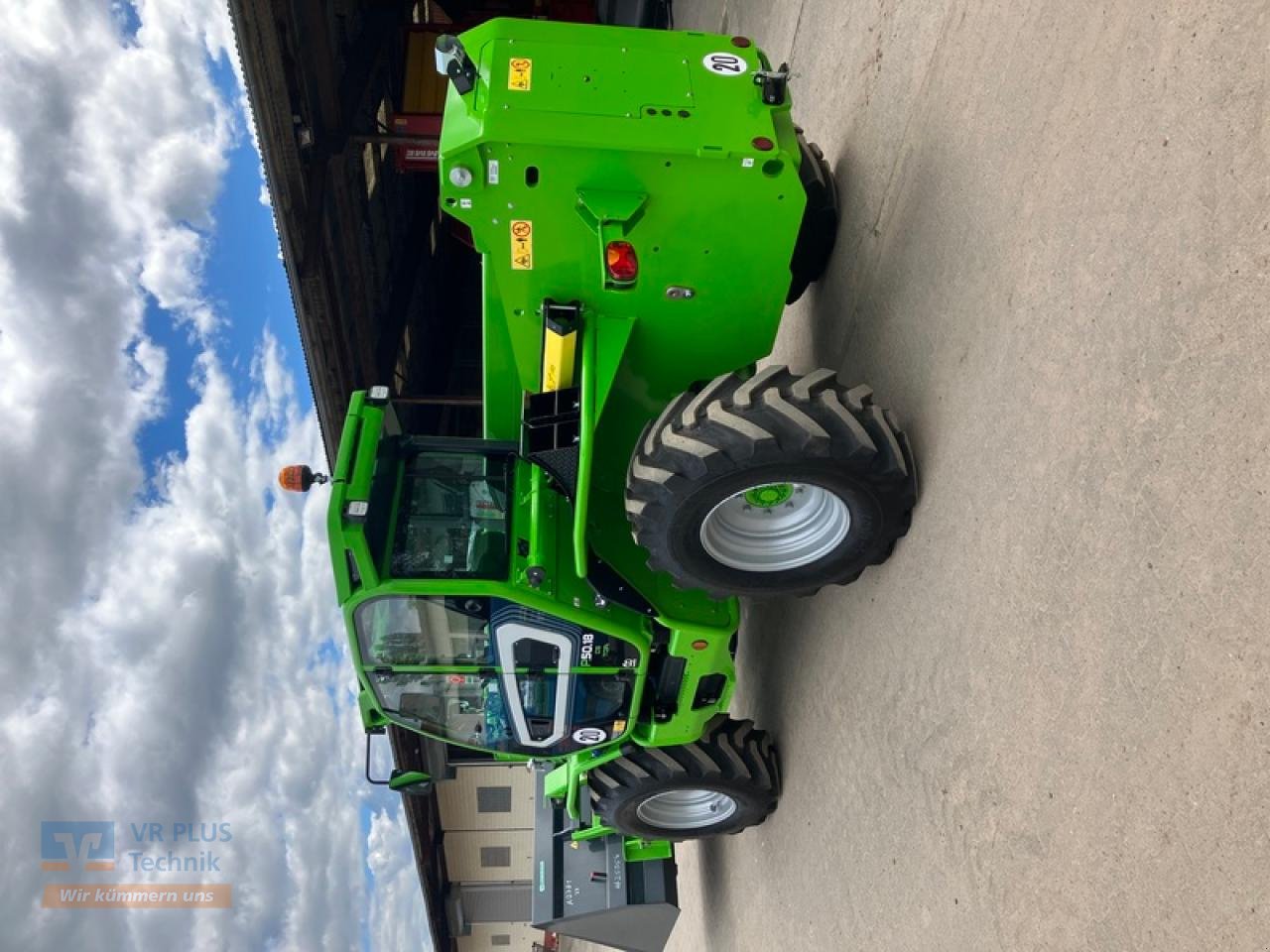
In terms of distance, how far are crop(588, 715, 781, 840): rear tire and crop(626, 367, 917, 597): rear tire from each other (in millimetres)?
1369

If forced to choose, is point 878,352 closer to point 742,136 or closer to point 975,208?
point 975,208

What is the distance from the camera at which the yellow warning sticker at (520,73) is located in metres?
3.21

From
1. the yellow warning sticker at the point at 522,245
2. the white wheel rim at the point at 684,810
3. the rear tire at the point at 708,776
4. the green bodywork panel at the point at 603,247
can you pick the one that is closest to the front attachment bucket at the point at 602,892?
the white wheel rim at the point at 684,810

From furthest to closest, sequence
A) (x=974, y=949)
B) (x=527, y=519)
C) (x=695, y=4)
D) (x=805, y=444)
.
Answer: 1. (x=695, y=4)
2. (x=527, y=519)
3. (x=805, y=444)
4. (x=974, y=949)

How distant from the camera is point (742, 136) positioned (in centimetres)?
317

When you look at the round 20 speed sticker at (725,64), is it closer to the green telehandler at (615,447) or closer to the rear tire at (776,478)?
the green telehandler at (615,447)

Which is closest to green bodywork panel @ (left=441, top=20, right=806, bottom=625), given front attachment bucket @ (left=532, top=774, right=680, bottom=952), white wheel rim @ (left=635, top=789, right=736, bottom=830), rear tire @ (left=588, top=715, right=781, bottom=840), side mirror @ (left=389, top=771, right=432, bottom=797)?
rear tire @ (left=588, top=715, right=781, bottom=840)

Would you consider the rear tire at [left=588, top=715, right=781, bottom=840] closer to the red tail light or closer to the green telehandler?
the green telehandler

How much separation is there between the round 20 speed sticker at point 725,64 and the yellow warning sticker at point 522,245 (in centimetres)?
95

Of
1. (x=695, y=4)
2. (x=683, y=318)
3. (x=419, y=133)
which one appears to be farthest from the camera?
(x=695, y=4)

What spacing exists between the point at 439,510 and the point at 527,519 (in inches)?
16.0

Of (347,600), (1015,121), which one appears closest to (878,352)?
(1015,121)

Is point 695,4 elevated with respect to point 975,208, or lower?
elevated

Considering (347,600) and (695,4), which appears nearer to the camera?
(347,600)
